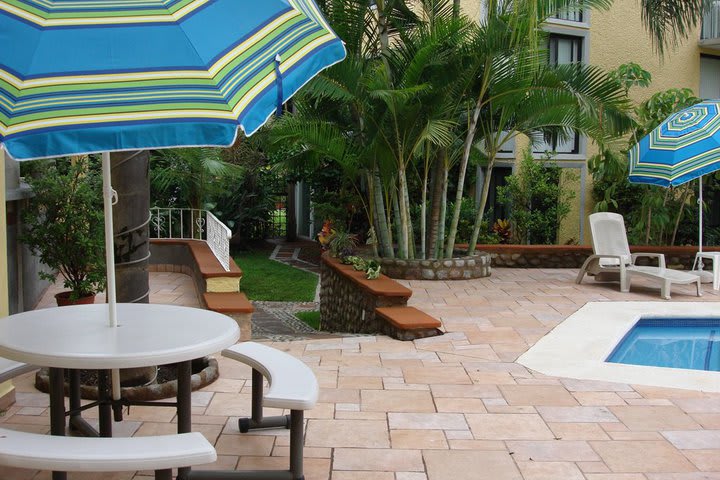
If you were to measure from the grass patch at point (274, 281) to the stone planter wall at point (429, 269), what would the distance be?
2486 millimetres

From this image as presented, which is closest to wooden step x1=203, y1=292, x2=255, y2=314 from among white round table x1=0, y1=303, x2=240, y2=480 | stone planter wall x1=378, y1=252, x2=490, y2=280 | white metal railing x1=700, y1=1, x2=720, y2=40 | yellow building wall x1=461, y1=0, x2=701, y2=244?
white round table x1=0, y1=303, x2=240, y2=480

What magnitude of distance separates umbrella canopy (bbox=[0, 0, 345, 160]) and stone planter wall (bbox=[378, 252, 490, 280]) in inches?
311

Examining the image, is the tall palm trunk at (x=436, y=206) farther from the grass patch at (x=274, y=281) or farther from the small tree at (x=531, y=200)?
the small tree at (x=531, y=200)

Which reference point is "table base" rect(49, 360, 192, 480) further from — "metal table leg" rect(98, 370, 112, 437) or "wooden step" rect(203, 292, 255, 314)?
"wooden step" rect(203, 292, 255, 314)

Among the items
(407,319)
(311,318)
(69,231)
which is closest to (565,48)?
(311,318)

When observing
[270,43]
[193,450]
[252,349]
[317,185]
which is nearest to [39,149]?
[270,43]

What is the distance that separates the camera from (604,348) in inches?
261

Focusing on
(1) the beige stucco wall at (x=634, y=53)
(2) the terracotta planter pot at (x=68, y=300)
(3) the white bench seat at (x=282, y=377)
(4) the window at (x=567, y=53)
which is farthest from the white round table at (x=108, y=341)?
(1) the beige stucco wall at (x=634, y=53)

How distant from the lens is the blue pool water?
22.9 ft

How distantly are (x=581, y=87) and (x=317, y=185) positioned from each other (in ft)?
23.8

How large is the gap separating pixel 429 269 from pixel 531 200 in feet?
15.6

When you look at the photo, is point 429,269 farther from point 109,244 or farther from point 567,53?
point 567,53

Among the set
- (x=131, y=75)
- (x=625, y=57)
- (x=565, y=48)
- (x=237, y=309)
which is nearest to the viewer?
(x=131, y=75)

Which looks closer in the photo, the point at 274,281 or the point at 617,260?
the point at 617,260
